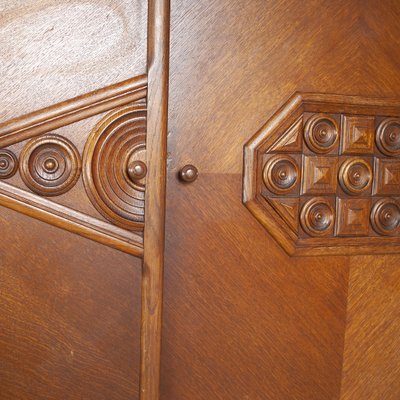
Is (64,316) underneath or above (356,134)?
underneath

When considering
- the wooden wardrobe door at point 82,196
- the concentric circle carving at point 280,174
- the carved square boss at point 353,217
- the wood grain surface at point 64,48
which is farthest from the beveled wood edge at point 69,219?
the carved square boss at point 353,217

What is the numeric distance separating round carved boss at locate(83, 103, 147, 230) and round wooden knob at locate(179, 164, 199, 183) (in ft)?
0.18

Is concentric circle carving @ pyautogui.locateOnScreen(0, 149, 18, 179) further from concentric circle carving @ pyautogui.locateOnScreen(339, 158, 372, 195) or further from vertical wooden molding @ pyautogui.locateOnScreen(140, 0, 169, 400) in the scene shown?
concentric circle carving @ pyautogui.locateOnScreen(339, 158, 372, 195)

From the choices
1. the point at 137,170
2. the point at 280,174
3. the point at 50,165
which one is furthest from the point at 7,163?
the point at 280,174

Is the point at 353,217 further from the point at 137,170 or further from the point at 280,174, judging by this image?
the point at 137,170

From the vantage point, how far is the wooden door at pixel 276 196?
680 millimetres

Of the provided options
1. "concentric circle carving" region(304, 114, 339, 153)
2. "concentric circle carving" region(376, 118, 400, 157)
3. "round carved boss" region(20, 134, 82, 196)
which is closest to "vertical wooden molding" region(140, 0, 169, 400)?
"round carved boss" region(20, 134, 82, 196)

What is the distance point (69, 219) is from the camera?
2.07 ft

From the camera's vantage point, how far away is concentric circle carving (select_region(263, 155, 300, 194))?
708mm

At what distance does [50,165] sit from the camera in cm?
62

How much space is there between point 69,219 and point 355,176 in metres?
0.45

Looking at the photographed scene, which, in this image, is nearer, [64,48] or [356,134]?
[64,48]

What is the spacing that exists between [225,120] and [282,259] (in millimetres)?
236

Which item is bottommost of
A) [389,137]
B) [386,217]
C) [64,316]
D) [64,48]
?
[64,316]
